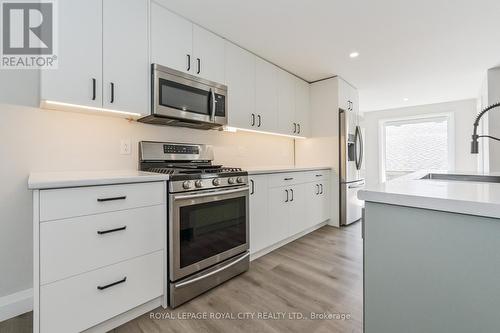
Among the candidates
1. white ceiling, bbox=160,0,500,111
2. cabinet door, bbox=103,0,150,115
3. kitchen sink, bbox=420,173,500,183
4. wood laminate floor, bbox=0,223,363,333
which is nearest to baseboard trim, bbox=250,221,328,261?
wood laminate floor, bbox=0,223,363,333

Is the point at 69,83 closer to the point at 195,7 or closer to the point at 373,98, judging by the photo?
the point at 195,7

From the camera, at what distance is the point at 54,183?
115 centimetres

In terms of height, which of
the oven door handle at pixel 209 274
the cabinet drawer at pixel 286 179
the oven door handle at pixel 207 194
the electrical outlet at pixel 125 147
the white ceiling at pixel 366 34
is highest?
the white ceiling at pixel 366 34

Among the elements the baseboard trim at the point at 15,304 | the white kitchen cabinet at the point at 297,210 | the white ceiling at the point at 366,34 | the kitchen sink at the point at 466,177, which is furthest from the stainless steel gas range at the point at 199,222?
the kitchen sink at the point at 466,177

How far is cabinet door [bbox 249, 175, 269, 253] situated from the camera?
2275mm

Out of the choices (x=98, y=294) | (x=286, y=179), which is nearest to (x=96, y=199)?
(x=98, y=294)

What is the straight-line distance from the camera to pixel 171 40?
1.96 metres

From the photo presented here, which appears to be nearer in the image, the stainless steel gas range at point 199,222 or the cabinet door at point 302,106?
the stainless steel gas range at point 199,222

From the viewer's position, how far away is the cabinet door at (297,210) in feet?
9.12

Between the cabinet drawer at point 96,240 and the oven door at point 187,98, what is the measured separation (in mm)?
837

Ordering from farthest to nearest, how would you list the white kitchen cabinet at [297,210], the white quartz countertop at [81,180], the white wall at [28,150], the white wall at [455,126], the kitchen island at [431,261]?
1. the white wall at [455,126]
2. the white kitchen cabinet at [297,210]
3. the white wall at [28,150]
4. the white quartz countertop at [81,180]
5. the kitchen island at [431,261]

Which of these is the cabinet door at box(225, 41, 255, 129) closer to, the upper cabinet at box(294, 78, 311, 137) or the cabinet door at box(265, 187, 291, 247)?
the cabinet door at box(265, 187, 291, 247)

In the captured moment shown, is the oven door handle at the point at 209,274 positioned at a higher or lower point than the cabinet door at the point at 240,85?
lower

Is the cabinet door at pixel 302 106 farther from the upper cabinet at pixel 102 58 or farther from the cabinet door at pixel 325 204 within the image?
the upper cabinet at pixel 102 58
